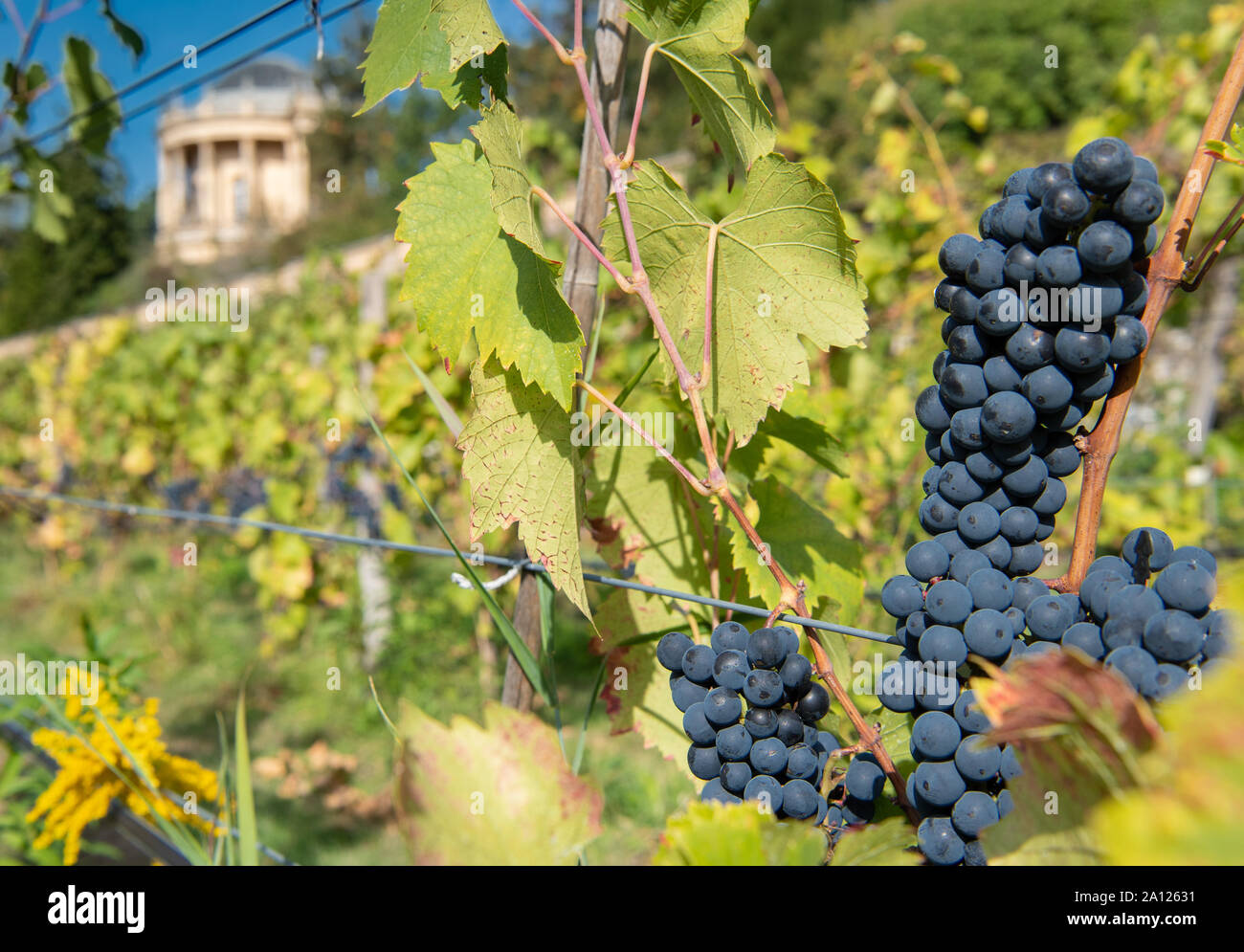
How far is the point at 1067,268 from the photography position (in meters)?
0.69

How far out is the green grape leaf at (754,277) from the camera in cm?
94

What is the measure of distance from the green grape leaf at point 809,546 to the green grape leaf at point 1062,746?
1.92 ft

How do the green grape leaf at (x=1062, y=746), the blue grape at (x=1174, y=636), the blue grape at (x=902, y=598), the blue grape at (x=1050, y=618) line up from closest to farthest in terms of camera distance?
1. the green grape leaf at (x=1062, y=746)
2. the blue grape at (x=1174, y=636)
3. the blue grape at (x=1050, y=618)
4. the blue grape at (x=902, y=598)

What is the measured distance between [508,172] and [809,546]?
65 centimetres

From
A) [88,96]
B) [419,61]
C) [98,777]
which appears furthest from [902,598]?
[88,96]

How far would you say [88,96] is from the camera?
109 inches

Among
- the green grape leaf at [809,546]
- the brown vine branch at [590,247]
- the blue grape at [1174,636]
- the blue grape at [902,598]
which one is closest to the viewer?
the blue grape at [1174,636]

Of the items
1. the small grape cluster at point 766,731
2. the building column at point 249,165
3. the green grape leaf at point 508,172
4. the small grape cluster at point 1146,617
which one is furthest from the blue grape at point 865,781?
the building column at point 249,165

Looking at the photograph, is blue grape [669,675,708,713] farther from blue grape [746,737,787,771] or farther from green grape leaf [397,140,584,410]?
green grape leaf [397,140,584,410]

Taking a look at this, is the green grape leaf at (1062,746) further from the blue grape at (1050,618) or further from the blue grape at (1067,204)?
the blue grape at (1067,204)

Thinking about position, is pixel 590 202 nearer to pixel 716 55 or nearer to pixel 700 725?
pixel 716 55

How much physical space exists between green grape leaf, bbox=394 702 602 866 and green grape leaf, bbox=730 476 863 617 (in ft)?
1.91

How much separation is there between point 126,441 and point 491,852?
25.9 ft

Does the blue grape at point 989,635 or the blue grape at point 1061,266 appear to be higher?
the blue grape at point 1061,266
